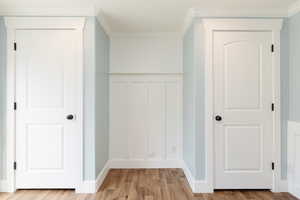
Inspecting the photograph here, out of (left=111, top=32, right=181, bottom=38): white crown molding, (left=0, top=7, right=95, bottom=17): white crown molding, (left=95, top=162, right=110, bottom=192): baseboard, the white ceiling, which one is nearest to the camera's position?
the white ceiling

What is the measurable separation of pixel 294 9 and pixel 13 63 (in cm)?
357

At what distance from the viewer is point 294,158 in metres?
2.77

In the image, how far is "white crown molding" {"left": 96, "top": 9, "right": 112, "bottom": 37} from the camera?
2.96m

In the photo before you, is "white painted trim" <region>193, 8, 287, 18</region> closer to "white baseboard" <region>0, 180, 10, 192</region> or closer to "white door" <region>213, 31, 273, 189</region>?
"white door" <region>213, 31, 273, 189</region>

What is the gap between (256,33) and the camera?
2.88 m

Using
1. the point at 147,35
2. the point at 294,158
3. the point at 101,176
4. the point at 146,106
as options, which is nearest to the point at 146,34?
the point at 147,35

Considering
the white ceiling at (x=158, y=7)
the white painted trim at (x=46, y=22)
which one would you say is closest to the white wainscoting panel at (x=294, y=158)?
the white ceiling at (x=158, y=7)

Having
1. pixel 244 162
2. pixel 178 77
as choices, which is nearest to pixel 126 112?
pixel 178 77

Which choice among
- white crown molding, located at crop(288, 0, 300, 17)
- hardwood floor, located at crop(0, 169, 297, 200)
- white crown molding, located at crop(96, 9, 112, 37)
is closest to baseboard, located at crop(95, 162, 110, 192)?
hardwood floor, located at crop(0, 169, 297, 200)

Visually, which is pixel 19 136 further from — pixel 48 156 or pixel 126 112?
pixel 126 112

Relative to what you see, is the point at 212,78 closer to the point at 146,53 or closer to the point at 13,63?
the point at 146,53

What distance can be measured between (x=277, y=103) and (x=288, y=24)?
40.5 inches

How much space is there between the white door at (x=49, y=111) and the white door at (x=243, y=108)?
1802mm

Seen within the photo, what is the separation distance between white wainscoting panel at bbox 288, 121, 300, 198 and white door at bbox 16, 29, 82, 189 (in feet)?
8.70
